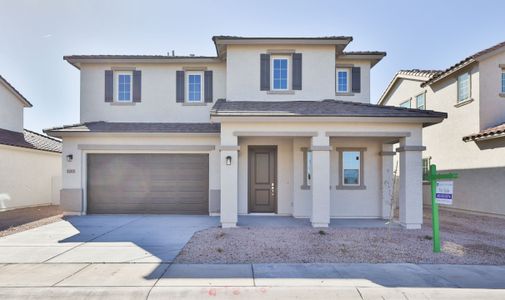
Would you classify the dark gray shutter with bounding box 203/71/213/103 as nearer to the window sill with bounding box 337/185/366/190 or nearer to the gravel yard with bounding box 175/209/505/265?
the gravel yard with bounding box 175/209/505/265

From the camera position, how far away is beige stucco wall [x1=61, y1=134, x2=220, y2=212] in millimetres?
11500

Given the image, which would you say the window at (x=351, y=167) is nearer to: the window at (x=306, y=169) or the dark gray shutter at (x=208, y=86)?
the window at (x=306, y=169)

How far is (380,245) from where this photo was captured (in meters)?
7.34

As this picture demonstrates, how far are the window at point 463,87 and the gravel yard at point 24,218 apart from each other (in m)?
17.0

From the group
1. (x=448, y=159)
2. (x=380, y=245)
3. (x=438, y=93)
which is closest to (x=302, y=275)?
Answer: (x=380, y=245)

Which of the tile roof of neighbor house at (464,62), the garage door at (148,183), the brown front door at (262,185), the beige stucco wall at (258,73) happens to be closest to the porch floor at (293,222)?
the brown front door at (262,185)

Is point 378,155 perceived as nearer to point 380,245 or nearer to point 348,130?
point 348,130

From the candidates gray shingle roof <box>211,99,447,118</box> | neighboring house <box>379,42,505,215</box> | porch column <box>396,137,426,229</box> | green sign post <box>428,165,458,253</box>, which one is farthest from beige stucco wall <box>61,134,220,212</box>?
neighboring house <box>379,42,505,215</box>

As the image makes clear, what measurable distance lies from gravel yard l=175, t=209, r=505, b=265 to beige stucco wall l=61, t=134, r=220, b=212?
3248 millimetres

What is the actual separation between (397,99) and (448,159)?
6.07 metres

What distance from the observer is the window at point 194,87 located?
1268 cm

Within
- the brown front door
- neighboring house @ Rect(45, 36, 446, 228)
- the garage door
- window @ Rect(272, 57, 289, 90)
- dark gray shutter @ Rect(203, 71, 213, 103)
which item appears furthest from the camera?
dark gray shutter @ Rect(203, 71, 213, 103)

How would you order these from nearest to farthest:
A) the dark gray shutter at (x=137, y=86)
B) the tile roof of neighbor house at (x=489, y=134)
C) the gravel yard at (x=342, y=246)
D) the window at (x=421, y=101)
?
the gravel yard at (x=342, y=246) → the tile roof of neighbor house at (x=489, y=134) → the dark gray shutter at (x=137, y=86) → the window at (x=421, y=101)

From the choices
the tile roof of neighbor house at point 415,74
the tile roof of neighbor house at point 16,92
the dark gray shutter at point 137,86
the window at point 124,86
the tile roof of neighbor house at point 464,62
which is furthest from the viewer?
the tile roof of neighbor house at point 415,74
